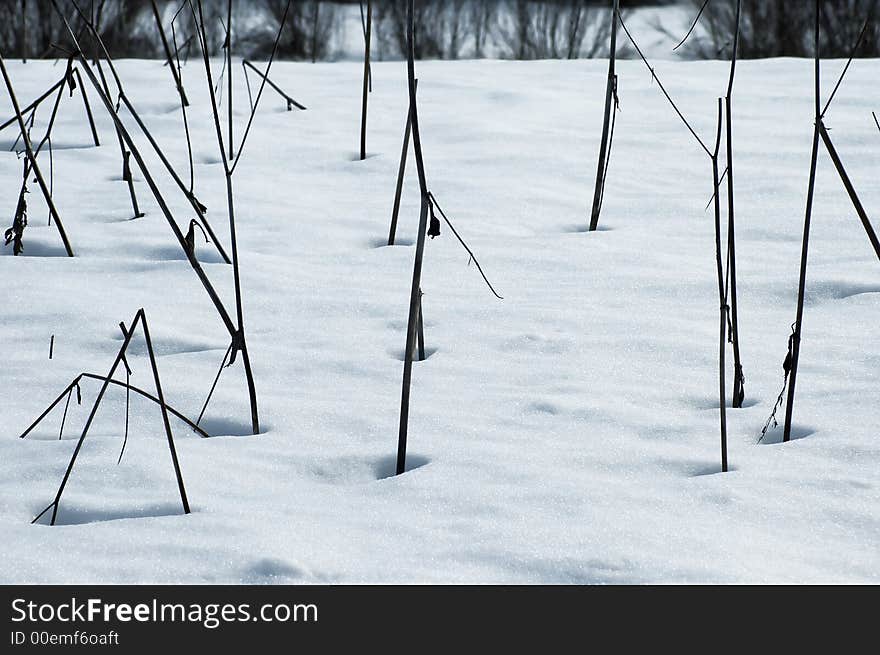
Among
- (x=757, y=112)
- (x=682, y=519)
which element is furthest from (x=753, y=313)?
(x=757, y=112)

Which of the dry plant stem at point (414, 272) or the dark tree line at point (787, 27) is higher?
the dark tree line at point (787, 27)

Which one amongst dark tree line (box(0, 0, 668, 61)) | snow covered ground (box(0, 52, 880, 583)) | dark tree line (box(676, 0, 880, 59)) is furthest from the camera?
dark tree line (box(0, 0, 668, 61))

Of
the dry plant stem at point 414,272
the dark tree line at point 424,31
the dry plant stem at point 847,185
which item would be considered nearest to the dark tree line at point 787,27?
the dark tree line at point 424,31

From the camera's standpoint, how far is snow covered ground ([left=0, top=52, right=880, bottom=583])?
3.45 ft

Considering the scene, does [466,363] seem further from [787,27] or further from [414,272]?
[787,27]

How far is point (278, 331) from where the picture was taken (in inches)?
63.2

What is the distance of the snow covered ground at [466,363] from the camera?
1.05m

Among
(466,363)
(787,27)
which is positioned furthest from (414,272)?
(787,27)

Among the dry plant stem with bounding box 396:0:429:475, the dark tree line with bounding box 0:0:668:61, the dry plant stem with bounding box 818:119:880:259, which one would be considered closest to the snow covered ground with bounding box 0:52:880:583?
the dry plant stem with bounding box 396:0:429:475

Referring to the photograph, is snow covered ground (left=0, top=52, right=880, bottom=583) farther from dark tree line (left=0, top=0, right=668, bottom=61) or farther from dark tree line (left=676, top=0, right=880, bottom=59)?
dark tree line (left=0, top=0, right=668, bottom=61)

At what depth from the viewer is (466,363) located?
1.50 m

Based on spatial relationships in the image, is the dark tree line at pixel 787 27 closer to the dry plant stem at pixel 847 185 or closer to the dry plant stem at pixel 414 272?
the dry plant stem at pixel 847 185
